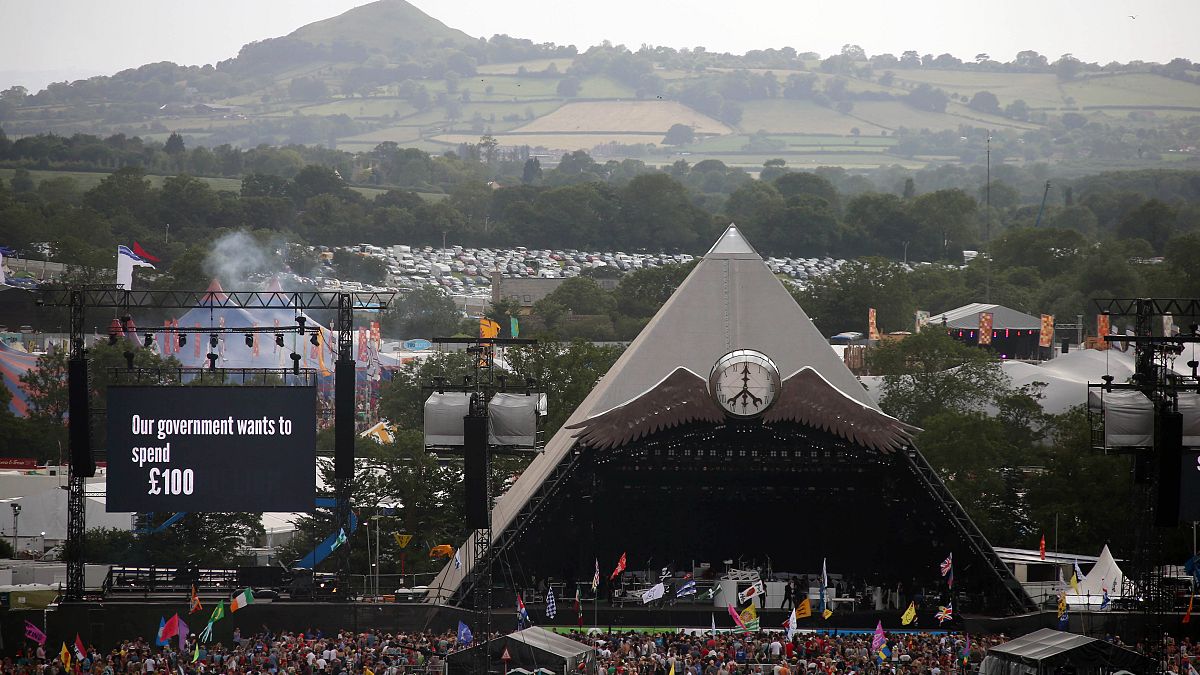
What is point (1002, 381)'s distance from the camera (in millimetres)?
57438

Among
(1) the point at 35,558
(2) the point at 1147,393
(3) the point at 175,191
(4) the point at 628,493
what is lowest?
(1) the point at 35,558

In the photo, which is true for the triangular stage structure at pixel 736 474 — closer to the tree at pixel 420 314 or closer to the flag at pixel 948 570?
the flag at pixel 948 570

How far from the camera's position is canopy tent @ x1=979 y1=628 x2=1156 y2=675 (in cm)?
2480

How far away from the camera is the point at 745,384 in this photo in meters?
32.2

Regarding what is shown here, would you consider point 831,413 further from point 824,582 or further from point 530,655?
point 530,655

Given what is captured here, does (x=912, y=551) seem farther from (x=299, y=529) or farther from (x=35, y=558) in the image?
(x=35, y=558)

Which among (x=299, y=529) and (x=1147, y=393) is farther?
(x=299, y=529)

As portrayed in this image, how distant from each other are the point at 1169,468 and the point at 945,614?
5.92 meters

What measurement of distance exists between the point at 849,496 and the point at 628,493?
4.62 meters

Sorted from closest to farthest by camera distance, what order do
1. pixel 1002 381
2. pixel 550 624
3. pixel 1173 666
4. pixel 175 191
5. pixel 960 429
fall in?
1. pixel 1173 666
2. pixel 550 624
3. pixel 960 429
4. pixel 1002 381
5. pixel 175 191

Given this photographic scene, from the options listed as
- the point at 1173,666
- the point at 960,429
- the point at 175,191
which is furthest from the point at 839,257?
the point at 1173,666

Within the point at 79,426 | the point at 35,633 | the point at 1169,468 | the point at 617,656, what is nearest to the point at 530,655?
the point at 617,656

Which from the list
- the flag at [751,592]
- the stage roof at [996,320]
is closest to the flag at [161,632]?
the flag at [751,592]

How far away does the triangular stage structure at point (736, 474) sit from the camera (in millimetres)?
32500
